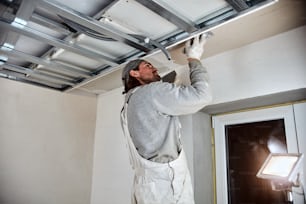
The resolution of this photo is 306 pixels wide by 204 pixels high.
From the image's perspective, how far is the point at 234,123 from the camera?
191cm

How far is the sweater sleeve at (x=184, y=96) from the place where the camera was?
1.21m

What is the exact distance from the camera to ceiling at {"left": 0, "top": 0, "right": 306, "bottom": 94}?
1187 mm

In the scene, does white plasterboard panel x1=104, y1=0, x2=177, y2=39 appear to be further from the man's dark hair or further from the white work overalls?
the white work overalls

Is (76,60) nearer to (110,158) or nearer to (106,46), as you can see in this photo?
(106,46)

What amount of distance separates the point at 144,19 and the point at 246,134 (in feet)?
3.70

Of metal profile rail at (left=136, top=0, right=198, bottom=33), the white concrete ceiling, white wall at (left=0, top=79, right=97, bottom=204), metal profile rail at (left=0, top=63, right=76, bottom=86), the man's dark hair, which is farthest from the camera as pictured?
white wall at (left=0, top=79, right=97, bottom=204)

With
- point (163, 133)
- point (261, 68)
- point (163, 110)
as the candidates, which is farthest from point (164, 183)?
point (261, 68)

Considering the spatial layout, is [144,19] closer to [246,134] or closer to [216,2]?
[216,2]

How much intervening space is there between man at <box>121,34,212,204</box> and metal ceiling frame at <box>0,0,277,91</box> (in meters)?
0.15

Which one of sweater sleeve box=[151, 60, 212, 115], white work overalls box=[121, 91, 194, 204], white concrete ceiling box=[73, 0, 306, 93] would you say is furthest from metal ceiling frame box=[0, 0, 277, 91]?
white work overalls box=[121, 91, 194, 204]

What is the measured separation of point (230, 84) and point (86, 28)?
995 mm

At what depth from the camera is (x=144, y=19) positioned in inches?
51.8

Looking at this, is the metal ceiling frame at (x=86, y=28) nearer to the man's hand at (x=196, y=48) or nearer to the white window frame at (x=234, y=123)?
the man's hand at (x=196, y=48)

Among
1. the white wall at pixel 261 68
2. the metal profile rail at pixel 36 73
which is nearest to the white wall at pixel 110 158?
the metal profile rail at pixel 36 73
